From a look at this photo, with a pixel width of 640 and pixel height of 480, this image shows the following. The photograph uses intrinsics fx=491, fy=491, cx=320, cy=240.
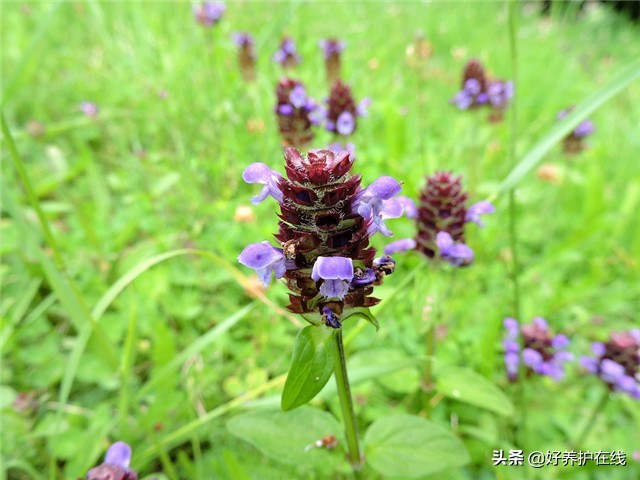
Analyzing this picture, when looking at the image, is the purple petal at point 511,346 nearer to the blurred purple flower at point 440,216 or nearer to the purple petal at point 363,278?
the blurred purple flower at point 440,216

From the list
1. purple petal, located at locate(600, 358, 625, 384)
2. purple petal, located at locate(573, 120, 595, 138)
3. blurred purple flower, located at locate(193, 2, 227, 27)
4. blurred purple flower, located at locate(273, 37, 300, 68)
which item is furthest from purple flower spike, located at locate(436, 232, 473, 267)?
blurred purple flower, located at locate(193, 2, 227, 27)

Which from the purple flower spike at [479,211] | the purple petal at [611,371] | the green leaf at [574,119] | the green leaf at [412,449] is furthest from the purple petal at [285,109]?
the purple petal at [611,371]

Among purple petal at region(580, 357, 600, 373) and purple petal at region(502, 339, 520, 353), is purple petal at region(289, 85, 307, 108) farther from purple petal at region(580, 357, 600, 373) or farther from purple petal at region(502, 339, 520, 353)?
purple petal at region(580, 357, 600, 373)

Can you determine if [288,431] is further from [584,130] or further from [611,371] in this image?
[584,130]

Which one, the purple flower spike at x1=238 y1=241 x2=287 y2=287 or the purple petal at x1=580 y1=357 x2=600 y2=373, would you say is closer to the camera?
the purple flower spike at x1=238 y1=241 x2=287 y2=287

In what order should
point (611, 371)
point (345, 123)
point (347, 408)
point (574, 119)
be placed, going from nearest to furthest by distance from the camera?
point (347, 408) → point (574, 119) → point (611, 371) → point (345, 123)

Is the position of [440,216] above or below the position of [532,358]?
above

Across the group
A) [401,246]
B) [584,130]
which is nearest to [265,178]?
[401,246]
